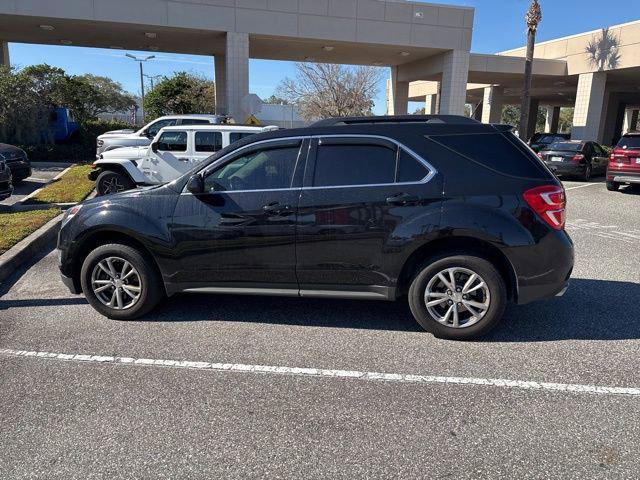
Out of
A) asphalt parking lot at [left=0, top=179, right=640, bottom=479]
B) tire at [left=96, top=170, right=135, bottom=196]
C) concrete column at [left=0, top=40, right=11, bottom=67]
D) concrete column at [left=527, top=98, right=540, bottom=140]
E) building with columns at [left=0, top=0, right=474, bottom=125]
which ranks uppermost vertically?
building with columns at [left=0, top=0, right=474, bottom=125]

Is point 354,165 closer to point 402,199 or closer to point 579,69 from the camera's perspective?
point 402,199

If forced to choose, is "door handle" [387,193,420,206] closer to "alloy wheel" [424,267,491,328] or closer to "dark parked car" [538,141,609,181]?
"alloy wheel" [424,267,491,328]

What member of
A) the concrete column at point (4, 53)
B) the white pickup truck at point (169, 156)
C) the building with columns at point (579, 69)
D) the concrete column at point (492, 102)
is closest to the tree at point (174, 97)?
the concrete column at point (4, 53)

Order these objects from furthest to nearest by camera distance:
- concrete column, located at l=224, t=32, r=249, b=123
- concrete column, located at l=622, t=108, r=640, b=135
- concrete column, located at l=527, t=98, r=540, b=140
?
concrete column, located at l=622, t=108, r=640, b=135 → concrete column, located at l=527, t=98, r=540, b=140 → concrete column, located at l=224, t=32, r=249, b=123

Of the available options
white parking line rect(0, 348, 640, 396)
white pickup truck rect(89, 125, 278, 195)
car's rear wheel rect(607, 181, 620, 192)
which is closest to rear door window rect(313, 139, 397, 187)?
white parking line rect(0, 348, 640, 396)

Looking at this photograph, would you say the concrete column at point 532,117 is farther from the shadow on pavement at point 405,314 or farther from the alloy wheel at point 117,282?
the alloy wheel at point 117,282

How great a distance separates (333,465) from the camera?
2.78 metres

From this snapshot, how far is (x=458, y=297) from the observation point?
14.4ft

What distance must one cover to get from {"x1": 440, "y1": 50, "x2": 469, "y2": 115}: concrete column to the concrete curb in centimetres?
1864

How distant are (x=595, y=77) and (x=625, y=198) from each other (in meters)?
14.8

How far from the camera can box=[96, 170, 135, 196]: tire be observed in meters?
11.2

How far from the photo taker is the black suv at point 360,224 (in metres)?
4.27

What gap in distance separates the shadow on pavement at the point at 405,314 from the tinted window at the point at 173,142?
21.4 feet

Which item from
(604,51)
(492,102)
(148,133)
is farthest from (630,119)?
(148,133)
